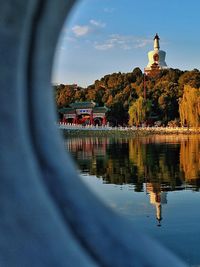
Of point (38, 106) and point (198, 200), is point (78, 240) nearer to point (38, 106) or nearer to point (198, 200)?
point (38, 106)

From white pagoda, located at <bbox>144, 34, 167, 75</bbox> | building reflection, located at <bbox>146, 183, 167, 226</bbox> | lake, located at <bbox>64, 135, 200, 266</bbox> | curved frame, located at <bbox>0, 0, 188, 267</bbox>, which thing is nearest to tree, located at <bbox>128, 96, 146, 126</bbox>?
white pagoda, located at <bbox>144, 34, 167, 75</bbox>

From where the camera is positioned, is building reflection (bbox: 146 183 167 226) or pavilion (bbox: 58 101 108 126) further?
pavilion (bbox: 58 101 108 126)

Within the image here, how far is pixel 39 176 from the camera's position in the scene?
1123mm

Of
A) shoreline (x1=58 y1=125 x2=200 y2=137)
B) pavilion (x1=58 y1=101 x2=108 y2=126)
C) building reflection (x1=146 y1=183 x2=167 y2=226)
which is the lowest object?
shoreline (x1=58 y1=125 x2=200 y2=137)

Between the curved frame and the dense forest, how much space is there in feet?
89.4

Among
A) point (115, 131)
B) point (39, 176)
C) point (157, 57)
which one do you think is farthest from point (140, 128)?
point (39, 176)

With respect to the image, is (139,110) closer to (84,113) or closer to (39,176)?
(84,113)

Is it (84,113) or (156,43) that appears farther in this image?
(156,43)

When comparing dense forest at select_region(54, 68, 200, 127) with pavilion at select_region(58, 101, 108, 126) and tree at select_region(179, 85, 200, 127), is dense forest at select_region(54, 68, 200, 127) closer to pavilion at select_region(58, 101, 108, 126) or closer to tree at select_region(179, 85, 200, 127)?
tree at select_region(179, 85, 200, 127)

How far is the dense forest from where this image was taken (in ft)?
98.2

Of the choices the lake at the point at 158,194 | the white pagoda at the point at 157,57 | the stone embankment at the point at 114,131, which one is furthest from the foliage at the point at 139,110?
the lake at the point at 158,194

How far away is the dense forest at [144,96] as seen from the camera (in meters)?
29.9

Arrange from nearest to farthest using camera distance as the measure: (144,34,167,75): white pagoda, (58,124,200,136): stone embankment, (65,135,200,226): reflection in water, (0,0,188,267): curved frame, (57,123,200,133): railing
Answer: (0,0,188,267): curved frame < (65,135,200,226): reflection in water < (57,123,200,133): railing < (58,124,200,136): stone embankment < (144,34,167,75): white pagoda

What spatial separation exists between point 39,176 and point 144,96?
34.9 meters
